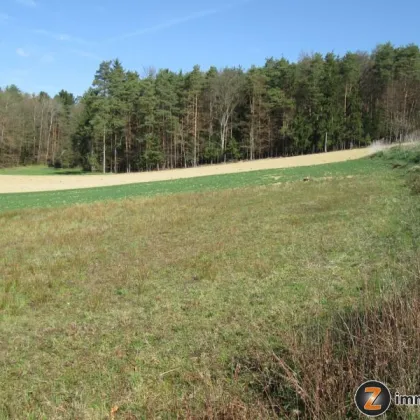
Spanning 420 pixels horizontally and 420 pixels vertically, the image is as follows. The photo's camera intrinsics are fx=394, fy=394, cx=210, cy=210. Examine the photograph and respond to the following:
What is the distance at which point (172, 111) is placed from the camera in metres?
74.3

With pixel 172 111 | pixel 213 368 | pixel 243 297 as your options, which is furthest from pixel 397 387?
pixel 172 111

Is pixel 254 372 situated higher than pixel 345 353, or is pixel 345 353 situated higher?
pixel 345 353

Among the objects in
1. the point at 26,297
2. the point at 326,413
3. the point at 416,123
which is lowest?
the point at 26,297

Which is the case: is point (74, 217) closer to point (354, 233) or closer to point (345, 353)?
point (354, 233)

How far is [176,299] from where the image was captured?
7648 mm

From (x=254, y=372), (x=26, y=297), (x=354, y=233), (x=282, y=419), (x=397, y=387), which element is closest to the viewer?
(x=397, y=387)

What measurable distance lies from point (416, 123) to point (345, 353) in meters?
76.4

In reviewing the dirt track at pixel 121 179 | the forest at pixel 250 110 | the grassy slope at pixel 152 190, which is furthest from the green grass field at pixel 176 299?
the forest at pixel 250 110

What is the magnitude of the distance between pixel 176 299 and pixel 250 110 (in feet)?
229

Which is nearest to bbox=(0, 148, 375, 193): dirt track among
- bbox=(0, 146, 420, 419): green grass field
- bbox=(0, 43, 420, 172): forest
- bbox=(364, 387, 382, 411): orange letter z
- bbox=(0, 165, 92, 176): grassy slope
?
bbox=(0, 43, 420, 172): forest

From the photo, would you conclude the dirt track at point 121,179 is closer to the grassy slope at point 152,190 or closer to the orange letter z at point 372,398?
the grassy slope at point 152,190

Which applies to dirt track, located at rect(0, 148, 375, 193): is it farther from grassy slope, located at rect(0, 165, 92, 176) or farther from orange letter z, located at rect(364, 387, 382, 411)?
orange letter z, located at rect(364, 387, 382, 411)

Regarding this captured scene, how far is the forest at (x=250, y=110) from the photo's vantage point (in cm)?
7131

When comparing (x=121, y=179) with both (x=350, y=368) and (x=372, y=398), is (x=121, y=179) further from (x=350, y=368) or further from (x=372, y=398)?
(x=372, y=398)
